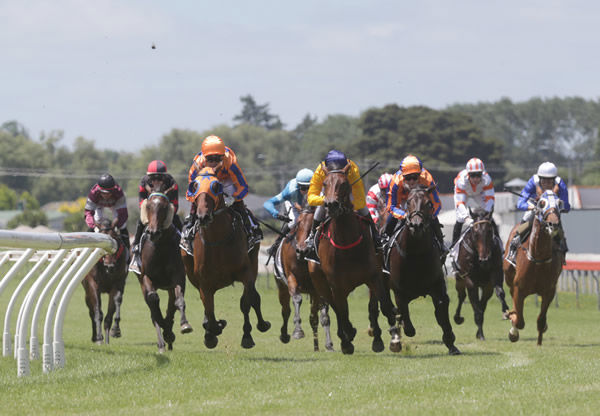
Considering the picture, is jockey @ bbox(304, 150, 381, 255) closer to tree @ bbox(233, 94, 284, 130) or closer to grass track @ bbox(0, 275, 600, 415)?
grass track @ bbox(0, 275, 600, 415)

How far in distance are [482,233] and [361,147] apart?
69.9 meters

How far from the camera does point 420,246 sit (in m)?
10.6

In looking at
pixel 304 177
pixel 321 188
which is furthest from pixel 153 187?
pixel 304 177

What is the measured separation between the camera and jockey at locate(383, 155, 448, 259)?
36.1 ft

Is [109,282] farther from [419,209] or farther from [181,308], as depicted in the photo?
[419,209]

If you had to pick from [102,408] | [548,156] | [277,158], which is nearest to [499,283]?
[102,408]

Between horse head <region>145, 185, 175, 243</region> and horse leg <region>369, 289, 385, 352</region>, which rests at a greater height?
horse head <region>145, 185, 175, 243</region>

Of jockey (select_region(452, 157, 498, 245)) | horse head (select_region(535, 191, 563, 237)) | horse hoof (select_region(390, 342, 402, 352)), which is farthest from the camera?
jockey (select_region(452, 157, 498, 245))

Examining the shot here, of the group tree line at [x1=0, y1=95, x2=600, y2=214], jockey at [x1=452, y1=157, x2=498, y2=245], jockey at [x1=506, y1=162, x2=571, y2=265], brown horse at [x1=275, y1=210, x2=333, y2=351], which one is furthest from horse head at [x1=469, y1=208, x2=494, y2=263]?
tree line at [x1=0, y1=95, x2=600, y2=214]

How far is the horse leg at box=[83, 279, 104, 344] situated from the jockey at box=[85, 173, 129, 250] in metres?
0.81

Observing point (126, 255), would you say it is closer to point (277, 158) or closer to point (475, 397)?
point (475, 397)

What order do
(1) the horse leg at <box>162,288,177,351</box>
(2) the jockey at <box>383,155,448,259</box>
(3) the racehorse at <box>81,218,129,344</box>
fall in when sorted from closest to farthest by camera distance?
(2) the jockey at <box>383,155,448,259</box> → (1) the horse leg at <box>162,288,177,351</box> → (3) the racehorse at <box>81,218,129,344</box>

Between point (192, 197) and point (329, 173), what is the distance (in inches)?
64.8

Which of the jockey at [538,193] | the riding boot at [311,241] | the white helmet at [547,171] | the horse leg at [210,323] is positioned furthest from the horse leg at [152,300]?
the white helmet at [547,171]
